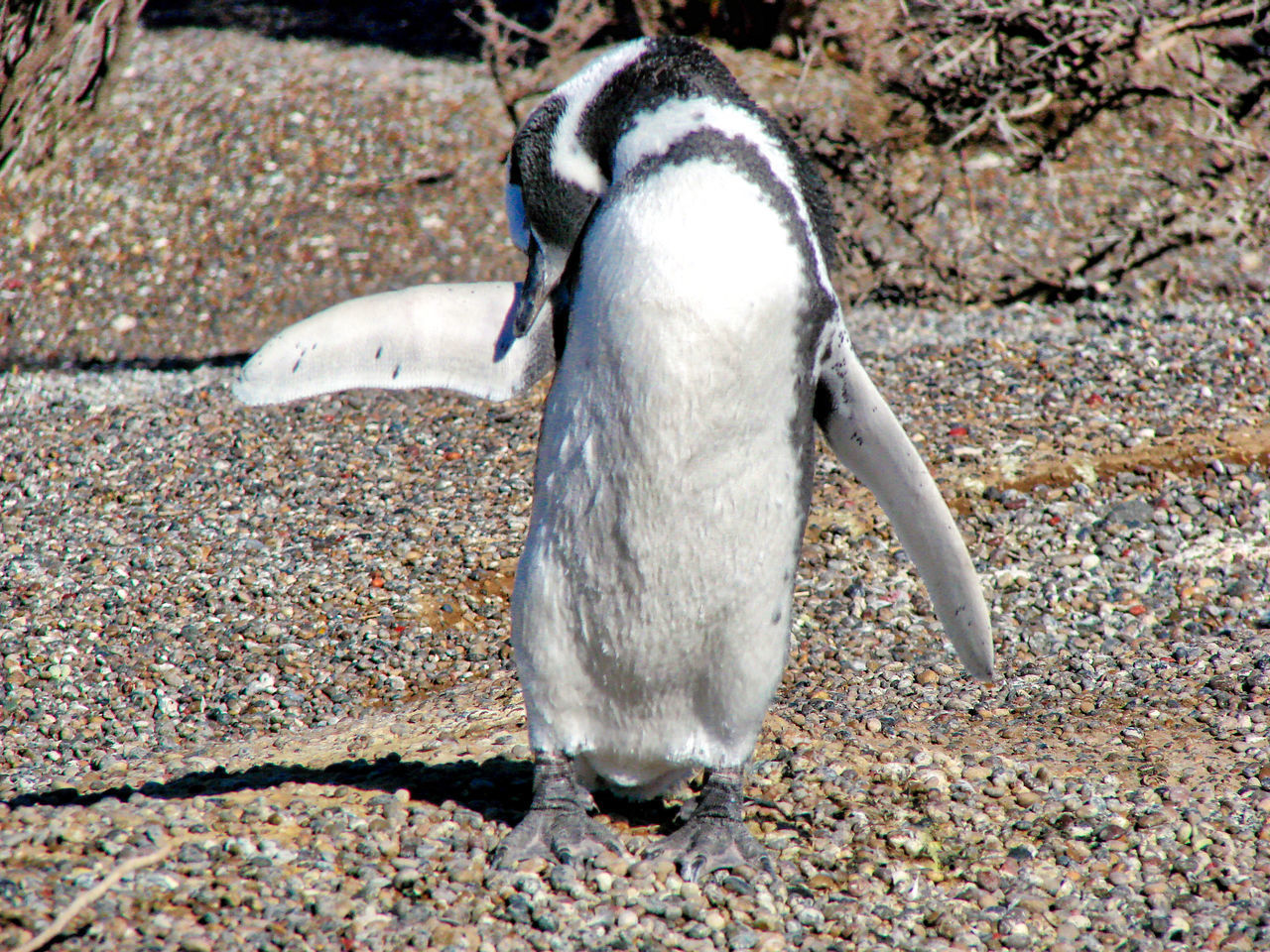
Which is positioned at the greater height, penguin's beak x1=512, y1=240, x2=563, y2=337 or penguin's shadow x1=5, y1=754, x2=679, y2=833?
penguin's beak x1=512, y1=240, x2=563, y2=337

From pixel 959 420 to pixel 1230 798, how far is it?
2465 mm

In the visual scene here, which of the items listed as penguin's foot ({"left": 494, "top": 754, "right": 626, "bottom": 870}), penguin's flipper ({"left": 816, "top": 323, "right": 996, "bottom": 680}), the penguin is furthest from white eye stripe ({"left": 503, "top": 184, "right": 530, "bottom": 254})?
penguin's foot ({"left": 494, "top": 754, "right": 626, "bottom": 870})

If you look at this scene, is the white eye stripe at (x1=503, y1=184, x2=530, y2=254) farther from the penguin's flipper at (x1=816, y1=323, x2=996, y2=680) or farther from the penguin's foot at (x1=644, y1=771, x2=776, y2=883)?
the penguin's foot at (x1=644, y1=771, x2=776, y2=883)

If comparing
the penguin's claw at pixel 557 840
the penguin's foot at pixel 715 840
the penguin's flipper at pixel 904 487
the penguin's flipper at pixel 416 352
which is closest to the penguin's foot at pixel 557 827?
the penguin's claw at pixel 557 840

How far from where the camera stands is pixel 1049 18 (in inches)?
275

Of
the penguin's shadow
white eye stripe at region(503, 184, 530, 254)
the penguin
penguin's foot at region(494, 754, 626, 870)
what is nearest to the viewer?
the penguin

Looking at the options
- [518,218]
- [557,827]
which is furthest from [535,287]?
[557,827]

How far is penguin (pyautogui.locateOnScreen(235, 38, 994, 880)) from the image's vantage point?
2049 mm

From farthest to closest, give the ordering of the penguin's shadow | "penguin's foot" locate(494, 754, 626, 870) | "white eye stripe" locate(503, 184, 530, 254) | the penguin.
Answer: the penguin's shadow → "white eye stripe" locate(503, 184, 530, 254) → "penguin's foot" locate(494, 754, 626, 870) → the penguin

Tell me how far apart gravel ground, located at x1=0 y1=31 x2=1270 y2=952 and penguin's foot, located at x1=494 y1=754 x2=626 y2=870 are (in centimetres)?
4

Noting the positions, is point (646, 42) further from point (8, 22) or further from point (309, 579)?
point (309, 579)

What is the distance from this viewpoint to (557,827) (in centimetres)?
221

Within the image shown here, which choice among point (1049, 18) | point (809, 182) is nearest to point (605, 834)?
point (809, 182)

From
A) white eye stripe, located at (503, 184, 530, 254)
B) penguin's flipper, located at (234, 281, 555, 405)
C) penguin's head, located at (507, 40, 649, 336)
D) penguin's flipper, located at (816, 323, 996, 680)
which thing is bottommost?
penguin's flipper, located at (816, 323, 996, 680)
